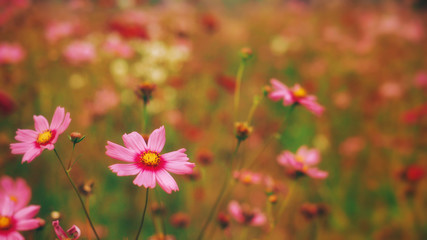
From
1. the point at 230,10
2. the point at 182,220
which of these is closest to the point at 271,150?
the point at 182,220

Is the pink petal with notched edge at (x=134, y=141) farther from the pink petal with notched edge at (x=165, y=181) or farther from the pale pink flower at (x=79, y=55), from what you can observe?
the pale pink flower at (x=79, y=55)

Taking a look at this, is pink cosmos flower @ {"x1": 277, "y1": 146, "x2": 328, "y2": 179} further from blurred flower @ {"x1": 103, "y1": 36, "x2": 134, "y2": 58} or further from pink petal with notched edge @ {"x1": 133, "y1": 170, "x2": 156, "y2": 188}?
blurred flower @ {"x1": 103, "y1": 36, "x2": 134, "y2": 58}

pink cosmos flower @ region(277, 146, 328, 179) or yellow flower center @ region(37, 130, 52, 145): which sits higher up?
pink cosmos flower @ region(277, 146, 328, 179)

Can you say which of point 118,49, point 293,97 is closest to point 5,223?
point 293,97

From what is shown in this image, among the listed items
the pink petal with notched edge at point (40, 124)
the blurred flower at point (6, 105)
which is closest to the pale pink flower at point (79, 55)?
the blurred flower at point (6, 105)

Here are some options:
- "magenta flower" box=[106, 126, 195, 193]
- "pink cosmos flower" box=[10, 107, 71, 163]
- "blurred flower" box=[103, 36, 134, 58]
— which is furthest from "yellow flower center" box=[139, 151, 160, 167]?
"blurred flower" box=[103, 36, 134, 58]

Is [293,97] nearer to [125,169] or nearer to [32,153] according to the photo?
[125,169]
